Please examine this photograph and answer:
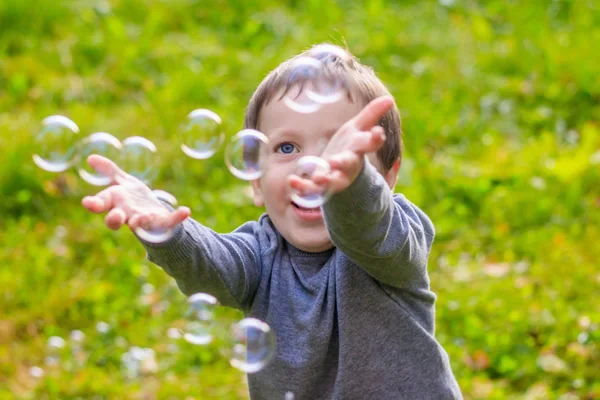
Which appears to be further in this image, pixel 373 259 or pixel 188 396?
pixel 188 396

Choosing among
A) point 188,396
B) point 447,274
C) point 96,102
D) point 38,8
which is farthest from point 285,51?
point 188,396

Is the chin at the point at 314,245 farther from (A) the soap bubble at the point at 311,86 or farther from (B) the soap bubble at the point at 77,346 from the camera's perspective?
(B) the soap bubble at the point at 77,346

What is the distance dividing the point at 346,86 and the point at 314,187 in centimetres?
48

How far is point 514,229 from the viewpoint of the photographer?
435 centimetres

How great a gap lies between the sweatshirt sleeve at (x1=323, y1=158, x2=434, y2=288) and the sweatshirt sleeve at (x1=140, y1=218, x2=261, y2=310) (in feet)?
0.99

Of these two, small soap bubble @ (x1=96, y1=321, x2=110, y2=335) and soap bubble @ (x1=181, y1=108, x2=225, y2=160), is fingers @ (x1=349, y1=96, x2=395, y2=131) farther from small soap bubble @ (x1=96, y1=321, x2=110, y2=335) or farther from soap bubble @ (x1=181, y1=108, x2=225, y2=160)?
small soap bubble @ (x1=96, y1=321, x2=110, y2=335)

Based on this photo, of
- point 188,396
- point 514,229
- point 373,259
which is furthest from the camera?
point 514,229

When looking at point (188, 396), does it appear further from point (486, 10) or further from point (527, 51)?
point (486, 10)

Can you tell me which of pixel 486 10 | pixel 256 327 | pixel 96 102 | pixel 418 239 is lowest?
pixel 96 102

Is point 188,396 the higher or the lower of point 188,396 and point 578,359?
the lower

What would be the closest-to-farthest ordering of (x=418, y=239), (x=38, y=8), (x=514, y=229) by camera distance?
Answer: 1. (x=418, y=239)
2. (x=514, y=229)
3. (x=38, y=8)

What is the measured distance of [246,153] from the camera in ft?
7.20

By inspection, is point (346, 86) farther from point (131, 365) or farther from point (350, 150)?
point (131, 365)

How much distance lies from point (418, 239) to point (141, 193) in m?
0.59
